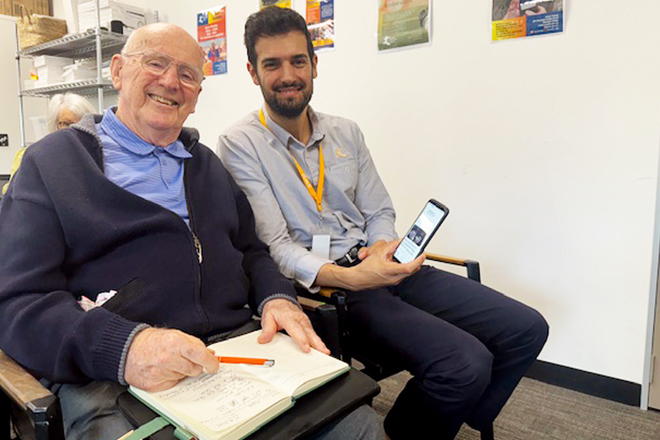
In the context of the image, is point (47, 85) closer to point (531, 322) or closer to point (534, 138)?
point (534, 138)

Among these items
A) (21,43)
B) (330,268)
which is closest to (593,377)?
(330,268)

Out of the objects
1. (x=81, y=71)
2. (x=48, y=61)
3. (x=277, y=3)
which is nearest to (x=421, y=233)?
(x=277, y=3)

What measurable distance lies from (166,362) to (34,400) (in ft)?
0.66

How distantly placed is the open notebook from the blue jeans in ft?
0.32

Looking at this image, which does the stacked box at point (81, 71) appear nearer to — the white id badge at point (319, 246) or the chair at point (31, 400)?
the white id badge at point (319, 246)

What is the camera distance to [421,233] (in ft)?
4.13

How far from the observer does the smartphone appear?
1.22m

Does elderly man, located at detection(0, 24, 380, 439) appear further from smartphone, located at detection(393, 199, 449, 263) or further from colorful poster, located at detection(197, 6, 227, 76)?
colorful poster, located at detection(197, 6, 227, 76)

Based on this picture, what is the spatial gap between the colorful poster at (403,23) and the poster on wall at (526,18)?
0.30 m

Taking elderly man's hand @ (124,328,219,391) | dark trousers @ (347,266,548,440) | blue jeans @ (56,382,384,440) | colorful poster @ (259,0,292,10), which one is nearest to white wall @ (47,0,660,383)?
colorful poster @ (259,0,292,10)

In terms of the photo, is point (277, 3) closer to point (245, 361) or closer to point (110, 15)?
point (110, 15)

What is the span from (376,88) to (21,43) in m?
2.97

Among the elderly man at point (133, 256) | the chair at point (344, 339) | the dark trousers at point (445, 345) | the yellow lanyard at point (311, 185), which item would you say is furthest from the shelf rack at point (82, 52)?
the dark trousers at point (445, 345)

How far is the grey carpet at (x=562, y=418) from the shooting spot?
1631 millimetres
